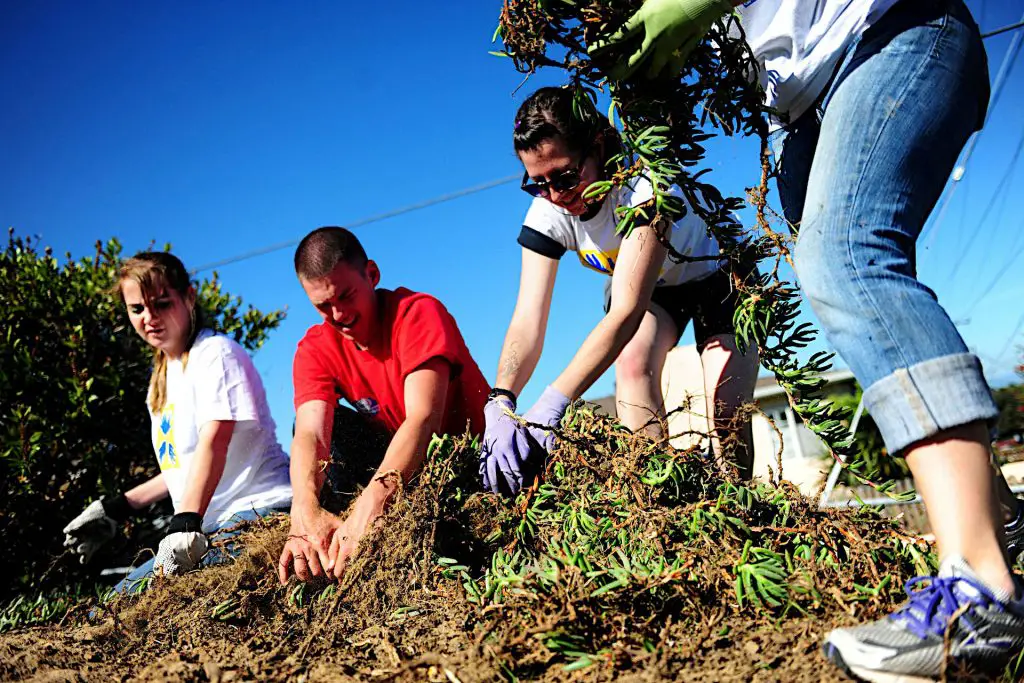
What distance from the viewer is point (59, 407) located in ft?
14.4

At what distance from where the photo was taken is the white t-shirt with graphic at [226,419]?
3.53m

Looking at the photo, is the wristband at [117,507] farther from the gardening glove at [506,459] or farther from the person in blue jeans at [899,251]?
the person in blue jeans at [899,251]

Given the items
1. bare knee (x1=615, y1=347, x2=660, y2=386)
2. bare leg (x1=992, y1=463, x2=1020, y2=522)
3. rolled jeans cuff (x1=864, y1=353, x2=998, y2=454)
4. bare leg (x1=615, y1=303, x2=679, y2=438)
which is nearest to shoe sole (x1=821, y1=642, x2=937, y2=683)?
rolled jeans cuff (x1=864, y1=353, x2=998, y2=454)

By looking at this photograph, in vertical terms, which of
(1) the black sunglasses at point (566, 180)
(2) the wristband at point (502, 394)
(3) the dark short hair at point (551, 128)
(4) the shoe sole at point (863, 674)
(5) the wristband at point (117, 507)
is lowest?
(4) the shoe sole at point (863, 674)

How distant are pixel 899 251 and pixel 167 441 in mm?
3467

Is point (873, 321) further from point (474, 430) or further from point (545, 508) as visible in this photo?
point (474, 430)

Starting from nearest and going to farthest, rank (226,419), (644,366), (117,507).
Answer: (644,366)
(226,419)
(117,507)

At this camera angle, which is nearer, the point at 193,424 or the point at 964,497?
the point at 964,497

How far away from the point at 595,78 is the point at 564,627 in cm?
117

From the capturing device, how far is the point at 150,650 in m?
1.84

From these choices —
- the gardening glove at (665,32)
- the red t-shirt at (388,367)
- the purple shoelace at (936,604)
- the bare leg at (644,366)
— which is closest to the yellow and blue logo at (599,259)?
the bare leg at (644,366)

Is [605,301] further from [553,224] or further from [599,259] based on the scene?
[553,224]

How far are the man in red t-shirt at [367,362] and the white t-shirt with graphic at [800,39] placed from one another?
4.80ft

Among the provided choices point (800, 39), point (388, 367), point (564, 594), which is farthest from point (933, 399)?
point (388, 367)
